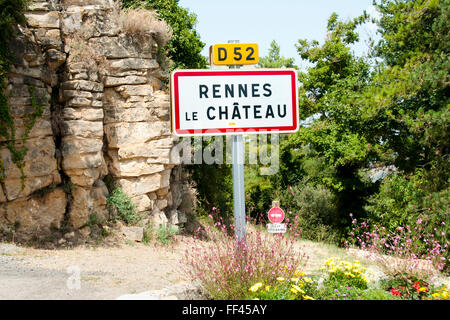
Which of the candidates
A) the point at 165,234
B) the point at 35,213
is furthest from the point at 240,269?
the point at 165,234

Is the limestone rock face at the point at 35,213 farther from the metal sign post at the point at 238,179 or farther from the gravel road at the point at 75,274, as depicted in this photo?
the metal sign post at the point at 238,179

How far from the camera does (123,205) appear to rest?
13773 millimetres

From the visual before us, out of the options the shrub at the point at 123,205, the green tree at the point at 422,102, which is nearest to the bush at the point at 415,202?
the green tree at the point at 422,102

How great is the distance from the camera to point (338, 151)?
20.8 meters

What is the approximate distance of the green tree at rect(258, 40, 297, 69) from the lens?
3222 centimetres

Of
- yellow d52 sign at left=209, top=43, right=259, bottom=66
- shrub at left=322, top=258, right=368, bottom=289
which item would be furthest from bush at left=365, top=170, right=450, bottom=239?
yellow d52 sign at left=209, top=43, right=259, bottom=66

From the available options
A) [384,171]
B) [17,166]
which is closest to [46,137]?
[17,166]

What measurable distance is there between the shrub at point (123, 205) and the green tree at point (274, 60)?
808 inches

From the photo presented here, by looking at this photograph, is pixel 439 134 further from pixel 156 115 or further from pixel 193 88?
pixel 193 88

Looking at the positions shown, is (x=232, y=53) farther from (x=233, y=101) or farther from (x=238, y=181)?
(x=238, y=181)

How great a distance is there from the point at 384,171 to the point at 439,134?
682cm

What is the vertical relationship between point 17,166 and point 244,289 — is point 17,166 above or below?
above

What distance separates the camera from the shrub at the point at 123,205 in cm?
1366
